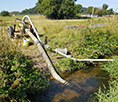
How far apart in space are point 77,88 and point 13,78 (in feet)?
7.70

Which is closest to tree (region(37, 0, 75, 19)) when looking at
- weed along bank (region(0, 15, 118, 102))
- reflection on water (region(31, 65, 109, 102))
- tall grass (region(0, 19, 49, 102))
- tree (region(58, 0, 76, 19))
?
tree (region(58, 0, 76, 19))

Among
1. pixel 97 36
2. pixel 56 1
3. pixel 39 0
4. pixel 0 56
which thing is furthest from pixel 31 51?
pixel 39 0

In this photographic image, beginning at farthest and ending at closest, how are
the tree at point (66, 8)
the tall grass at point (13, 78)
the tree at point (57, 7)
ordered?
the tree at point (66, 8) < the tree at point (57, 7) < the tall grass at point (13, 78)

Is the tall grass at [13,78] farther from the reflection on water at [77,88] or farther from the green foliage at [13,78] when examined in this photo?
the reflection on water at [77,88]

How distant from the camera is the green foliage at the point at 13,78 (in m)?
2.93

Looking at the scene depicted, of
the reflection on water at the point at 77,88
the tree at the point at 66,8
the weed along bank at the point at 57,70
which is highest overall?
the tree at the point at 66,8

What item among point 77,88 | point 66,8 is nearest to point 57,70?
point 77,88

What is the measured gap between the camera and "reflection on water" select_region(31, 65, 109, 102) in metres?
3.75

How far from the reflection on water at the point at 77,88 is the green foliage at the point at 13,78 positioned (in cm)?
33

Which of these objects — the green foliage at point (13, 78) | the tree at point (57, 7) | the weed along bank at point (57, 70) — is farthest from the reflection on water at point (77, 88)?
the tree at point (57, 7)

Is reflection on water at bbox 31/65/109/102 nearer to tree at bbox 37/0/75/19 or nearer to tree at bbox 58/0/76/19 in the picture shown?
tree at bbox 37/0/75/19

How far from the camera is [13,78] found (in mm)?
3160

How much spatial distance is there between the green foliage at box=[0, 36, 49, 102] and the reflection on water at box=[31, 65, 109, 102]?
1.07 feet

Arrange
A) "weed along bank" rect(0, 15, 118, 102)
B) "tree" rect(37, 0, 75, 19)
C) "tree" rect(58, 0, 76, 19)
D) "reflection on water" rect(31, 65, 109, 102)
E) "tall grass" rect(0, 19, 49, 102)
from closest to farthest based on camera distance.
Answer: "tall grass" rect(0, 19, 49, 102) → "weed along bank" rect(0, 15, 118, 102) → "reflection on water" rect(31, 65, 109, 102) → "tree" rect(37, 0, 75, 19) → "tree" rect(58, 0, 76, 19)
